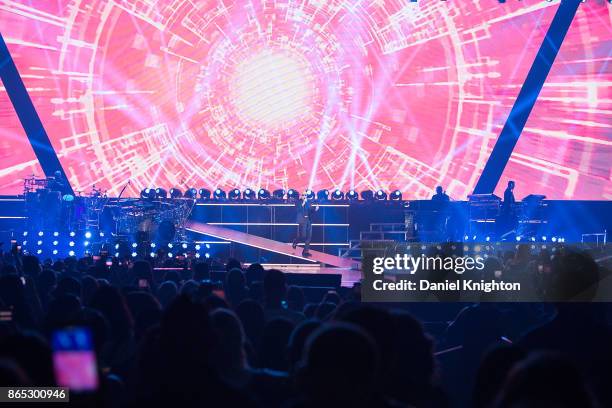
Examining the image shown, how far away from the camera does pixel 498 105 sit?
1917 centimetres

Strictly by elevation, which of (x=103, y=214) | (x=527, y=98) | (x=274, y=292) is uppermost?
(x=527, y=98)

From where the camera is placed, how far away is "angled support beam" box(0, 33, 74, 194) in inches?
703

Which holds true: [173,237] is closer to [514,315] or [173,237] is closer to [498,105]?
[498,105]

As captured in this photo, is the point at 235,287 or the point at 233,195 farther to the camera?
the point at 233,195

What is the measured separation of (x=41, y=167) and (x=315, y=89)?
7102 mm

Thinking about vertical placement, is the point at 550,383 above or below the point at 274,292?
above

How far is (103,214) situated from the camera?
16781 mm

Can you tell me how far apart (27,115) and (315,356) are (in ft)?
57.0

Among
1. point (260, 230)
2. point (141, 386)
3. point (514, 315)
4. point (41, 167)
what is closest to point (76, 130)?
point (41, 167)

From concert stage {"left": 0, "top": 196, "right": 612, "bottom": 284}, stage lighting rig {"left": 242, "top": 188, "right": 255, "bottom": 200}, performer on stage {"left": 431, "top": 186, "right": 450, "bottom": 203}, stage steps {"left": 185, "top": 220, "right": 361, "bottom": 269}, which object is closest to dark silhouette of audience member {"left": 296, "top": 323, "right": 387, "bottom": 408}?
concert stage {"left": 0, "top": 196, "right": 612, "bottom": 284}

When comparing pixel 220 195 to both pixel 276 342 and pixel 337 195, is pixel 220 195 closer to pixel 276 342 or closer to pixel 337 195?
pixel 337 195

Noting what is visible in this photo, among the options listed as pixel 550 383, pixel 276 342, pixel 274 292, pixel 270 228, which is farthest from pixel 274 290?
pixel 270 228

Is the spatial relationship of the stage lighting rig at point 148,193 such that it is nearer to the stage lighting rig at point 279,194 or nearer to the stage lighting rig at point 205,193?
the stage lighting rig at point 205,193

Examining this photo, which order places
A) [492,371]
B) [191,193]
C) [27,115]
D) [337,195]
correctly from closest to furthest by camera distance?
[492,371]
[27,115]
[191,193]
[337,195]
